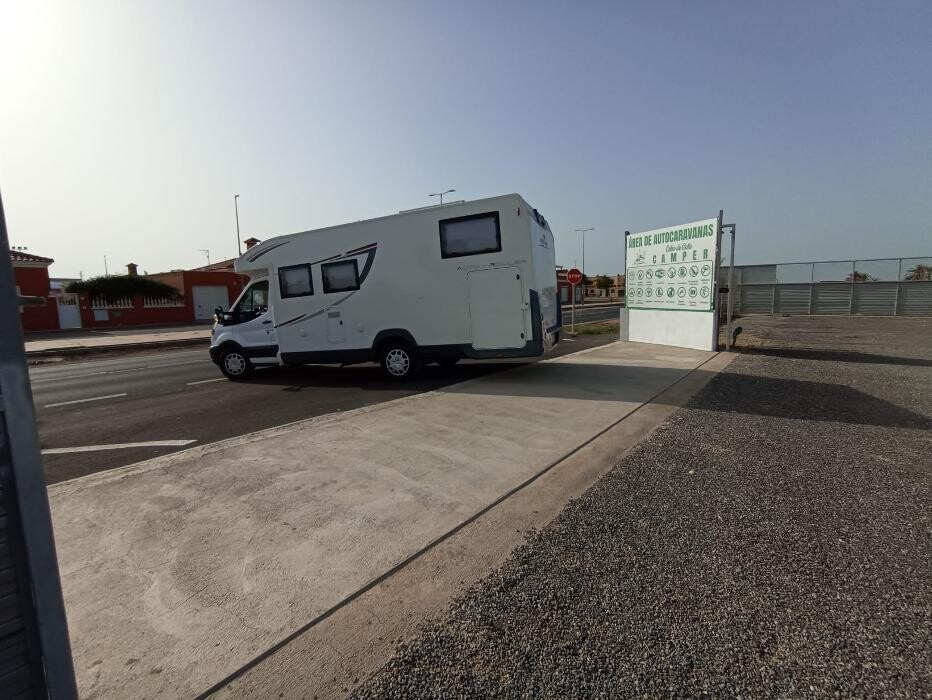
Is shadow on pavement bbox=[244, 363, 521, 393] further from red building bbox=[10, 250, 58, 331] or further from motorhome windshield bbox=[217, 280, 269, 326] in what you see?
red building bbox=[10, 250, 58, 331]

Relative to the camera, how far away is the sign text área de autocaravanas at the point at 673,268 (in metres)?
11.6

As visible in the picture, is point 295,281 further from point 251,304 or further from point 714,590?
point 714,590

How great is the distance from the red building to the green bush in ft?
12.9

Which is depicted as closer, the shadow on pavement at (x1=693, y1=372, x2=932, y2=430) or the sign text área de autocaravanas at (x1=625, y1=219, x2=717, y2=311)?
the shadow on pavement at (x1=693, y1=372, x2=932, y2=430)

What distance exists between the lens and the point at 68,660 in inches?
53.6

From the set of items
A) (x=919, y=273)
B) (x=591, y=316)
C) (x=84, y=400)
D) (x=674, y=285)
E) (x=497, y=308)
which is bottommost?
(x=84, y=400)

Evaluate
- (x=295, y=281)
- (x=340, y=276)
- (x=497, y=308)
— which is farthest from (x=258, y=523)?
(x=295, y=281)

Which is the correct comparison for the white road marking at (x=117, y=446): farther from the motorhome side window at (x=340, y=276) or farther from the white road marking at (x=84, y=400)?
the motorhome side window at (x=340, y=276)

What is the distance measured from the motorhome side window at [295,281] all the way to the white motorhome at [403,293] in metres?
0.02

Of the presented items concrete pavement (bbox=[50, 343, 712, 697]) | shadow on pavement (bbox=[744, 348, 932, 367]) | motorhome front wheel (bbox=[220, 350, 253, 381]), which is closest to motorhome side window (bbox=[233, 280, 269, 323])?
motorhome front wheel (bbox=[220, 350, 253, 381])

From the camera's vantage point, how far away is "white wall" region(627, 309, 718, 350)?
39.4 ft

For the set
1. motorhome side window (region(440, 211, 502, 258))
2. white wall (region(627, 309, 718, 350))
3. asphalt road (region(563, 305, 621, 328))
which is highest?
motorhome side window (region(440, 211, 502, 258))

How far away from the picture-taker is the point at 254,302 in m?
10.4

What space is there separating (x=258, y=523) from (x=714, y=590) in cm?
306
